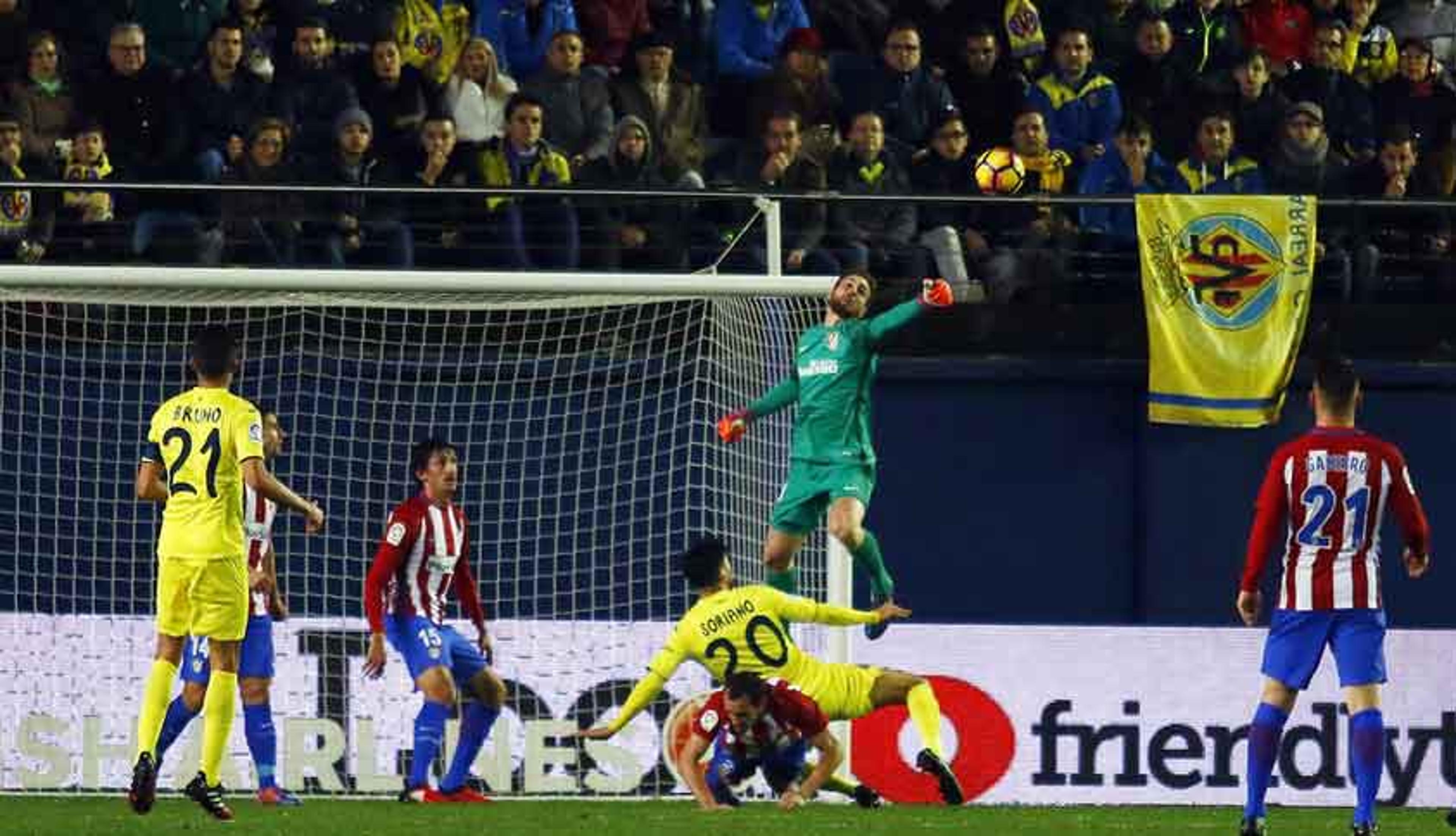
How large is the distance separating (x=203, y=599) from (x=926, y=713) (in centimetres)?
289

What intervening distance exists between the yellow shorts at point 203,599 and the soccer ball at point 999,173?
5488 millimetres

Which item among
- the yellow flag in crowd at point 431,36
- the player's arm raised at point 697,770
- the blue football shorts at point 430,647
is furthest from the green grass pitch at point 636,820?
the yellow flag in crowd at point 431,36

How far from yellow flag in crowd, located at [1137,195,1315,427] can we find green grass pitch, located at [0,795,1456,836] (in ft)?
9.68

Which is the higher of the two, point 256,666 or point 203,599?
point 203,599

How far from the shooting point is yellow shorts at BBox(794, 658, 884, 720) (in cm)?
1174

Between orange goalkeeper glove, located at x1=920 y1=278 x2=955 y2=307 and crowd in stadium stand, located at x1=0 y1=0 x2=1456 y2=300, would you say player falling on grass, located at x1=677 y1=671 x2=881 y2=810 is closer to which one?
orange goalkeeper glove, located at x1=920 y1=278 x2=955 y2=307

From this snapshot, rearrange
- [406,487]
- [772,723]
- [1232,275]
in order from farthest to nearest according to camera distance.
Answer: [1232,275] < [406,487] < [772,723]

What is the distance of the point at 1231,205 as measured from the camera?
48.4 feet

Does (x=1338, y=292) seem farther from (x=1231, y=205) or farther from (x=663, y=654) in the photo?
(x=663, y=654)

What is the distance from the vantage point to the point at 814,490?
12.2 m

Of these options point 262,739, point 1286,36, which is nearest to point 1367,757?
point 262,739

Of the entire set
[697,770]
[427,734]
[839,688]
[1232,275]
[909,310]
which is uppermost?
[1232,275]

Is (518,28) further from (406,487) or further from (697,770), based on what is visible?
(697,770)

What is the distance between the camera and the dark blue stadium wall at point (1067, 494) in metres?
15.2
